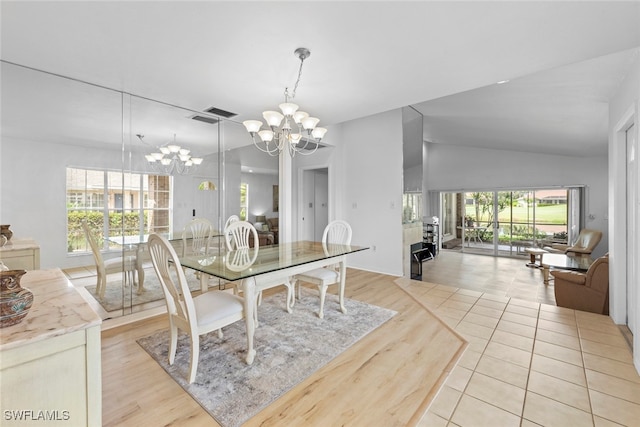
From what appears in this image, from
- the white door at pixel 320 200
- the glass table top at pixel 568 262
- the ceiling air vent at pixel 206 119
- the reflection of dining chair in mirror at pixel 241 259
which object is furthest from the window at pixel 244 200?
the glass table top at pixel 568 262

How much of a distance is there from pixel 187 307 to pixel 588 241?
24.3 feet

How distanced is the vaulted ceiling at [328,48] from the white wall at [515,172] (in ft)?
13.2

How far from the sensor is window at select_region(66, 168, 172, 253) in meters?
2.62

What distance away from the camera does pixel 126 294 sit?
2926mm

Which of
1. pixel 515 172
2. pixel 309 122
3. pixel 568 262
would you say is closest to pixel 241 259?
pixel 309 122

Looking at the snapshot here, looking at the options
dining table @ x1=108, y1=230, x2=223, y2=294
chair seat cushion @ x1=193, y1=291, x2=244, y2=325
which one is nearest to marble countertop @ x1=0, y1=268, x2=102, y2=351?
chair seat cushion @ x1=193, y1=291, x2=244, y2=325

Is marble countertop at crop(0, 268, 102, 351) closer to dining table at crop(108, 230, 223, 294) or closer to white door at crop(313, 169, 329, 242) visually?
dining table at crop(108, 230, 223, 294)

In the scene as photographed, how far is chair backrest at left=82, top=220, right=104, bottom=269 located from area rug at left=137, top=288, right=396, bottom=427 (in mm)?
971

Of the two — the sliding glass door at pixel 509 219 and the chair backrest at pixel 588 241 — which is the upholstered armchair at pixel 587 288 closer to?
the chair backrest at pixel 588 241

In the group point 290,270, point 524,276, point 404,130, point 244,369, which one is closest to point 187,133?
point 290,270

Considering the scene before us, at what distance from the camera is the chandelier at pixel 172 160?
3.19 metres

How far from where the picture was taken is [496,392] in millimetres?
1775

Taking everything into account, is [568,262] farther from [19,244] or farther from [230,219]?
[19,244]

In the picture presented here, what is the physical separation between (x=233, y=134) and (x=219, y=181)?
0.74 meters
